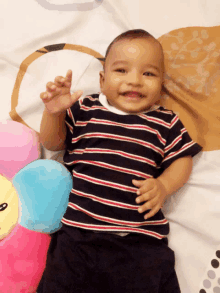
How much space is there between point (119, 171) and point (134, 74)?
285 mm

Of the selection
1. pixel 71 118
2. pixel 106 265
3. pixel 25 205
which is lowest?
pixel 106 265

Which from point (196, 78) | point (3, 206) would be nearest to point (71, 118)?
point (3, 206)

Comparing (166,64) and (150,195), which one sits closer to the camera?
(150,195)

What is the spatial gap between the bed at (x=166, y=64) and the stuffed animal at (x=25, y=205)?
117 millimetres

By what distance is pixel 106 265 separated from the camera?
65 centimetres

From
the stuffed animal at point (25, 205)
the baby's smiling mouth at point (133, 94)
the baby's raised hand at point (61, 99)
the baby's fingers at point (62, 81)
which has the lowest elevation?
the stuffed animal at point (25, 205)

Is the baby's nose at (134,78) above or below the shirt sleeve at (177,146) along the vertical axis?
above

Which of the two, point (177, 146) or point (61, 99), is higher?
point (61, 99)

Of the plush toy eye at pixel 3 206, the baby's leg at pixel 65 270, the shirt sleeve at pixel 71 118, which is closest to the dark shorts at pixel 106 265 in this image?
Result: the baby's leg at pixel 65 270

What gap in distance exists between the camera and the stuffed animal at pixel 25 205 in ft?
2.16

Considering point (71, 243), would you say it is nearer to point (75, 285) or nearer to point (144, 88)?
point (75, 285)

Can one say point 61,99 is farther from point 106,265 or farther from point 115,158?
point 106,265

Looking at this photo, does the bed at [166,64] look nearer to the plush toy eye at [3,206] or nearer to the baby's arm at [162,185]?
the baby's arm at [162,185]

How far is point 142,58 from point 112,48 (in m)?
0.11
